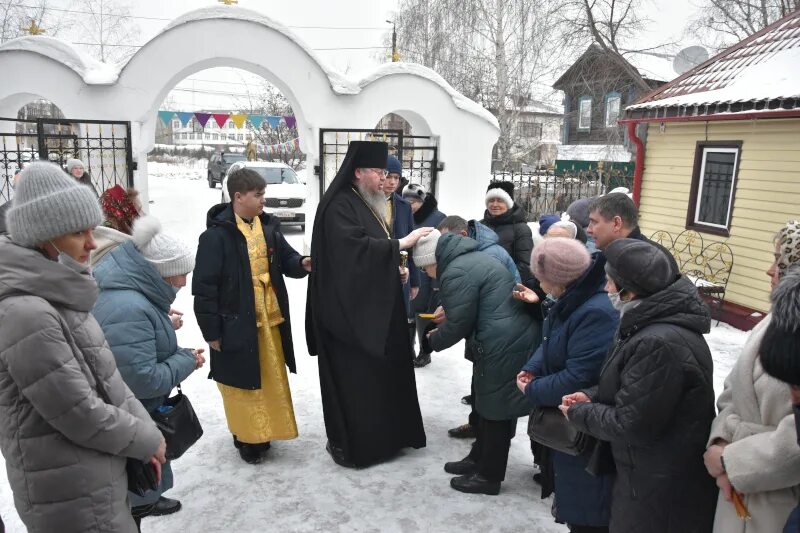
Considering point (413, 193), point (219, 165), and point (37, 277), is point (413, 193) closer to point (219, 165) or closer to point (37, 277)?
point (37, 277)

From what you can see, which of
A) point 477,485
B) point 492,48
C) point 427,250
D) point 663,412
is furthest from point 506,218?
point 492,48

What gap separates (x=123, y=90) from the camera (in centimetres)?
831

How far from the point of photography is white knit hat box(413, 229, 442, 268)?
11.3ft

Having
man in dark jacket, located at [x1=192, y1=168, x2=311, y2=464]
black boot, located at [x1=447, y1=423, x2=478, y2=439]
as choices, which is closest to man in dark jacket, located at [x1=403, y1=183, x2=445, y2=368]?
black boot, located at [x1=447, y1=423, x2=478, y2=439]

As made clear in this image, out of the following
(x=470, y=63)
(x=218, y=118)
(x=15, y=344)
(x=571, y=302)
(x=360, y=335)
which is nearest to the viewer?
(x=15, y=344)

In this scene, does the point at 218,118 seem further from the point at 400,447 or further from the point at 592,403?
the point at 592,403

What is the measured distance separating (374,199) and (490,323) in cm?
110

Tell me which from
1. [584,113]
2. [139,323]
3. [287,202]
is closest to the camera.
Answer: [139,323]

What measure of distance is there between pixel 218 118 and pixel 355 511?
21.0m

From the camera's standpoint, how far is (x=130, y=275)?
257 cm

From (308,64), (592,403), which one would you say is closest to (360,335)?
(592,403)

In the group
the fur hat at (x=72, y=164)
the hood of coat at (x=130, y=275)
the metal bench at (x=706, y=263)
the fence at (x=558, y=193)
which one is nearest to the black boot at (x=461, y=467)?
the hood of coat at (x=130, y=275)

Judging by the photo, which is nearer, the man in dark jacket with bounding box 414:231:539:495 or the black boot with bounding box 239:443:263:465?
the man in dark jacket with bounding box 414:231:539:495

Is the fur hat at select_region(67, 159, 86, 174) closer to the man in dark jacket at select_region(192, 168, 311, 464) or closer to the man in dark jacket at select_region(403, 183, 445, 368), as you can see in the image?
the man in dark jacket at select_region(403, 183, 445, 368)
